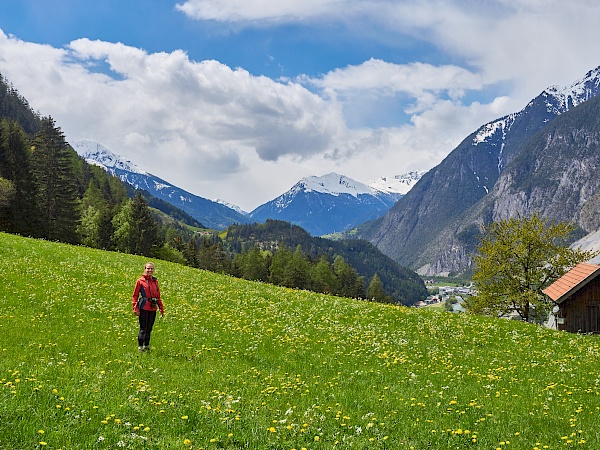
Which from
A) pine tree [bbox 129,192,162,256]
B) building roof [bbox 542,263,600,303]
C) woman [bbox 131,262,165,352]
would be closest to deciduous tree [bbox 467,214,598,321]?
building roof [bbox 542,263,600,303]

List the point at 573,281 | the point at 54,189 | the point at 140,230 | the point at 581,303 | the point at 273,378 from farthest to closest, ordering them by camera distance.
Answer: the point at 140,230, the point at 54,189, the point at 573,281, the point at 581,303, the point at 273,378

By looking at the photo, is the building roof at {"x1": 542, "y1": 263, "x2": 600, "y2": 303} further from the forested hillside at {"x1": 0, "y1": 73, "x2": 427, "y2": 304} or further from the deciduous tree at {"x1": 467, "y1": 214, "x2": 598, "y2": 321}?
the forested hillside at {"x1": 0, "y1": 73, "x2": 427, "y2": 304}

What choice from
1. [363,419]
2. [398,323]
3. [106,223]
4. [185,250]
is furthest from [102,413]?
[185,250]

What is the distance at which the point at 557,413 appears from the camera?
11.9 metres

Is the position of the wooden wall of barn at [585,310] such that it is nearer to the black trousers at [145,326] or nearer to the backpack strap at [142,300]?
the black trousers at [145,326]

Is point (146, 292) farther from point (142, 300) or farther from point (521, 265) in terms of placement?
point (521, 265)

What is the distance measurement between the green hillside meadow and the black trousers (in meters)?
0.54

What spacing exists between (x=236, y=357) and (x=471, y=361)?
9.06 meters

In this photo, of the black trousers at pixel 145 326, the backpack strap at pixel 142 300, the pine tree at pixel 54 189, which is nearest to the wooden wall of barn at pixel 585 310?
the black trousers at pixel 145 326

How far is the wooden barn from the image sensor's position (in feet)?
119

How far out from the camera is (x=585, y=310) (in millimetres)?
36938

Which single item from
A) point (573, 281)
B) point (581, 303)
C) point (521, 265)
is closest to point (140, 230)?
point (521, 265)

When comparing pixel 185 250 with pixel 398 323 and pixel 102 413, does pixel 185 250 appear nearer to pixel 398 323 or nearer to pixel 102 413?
pixel 398 323

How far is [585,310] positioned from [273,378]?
33031 millimetres
